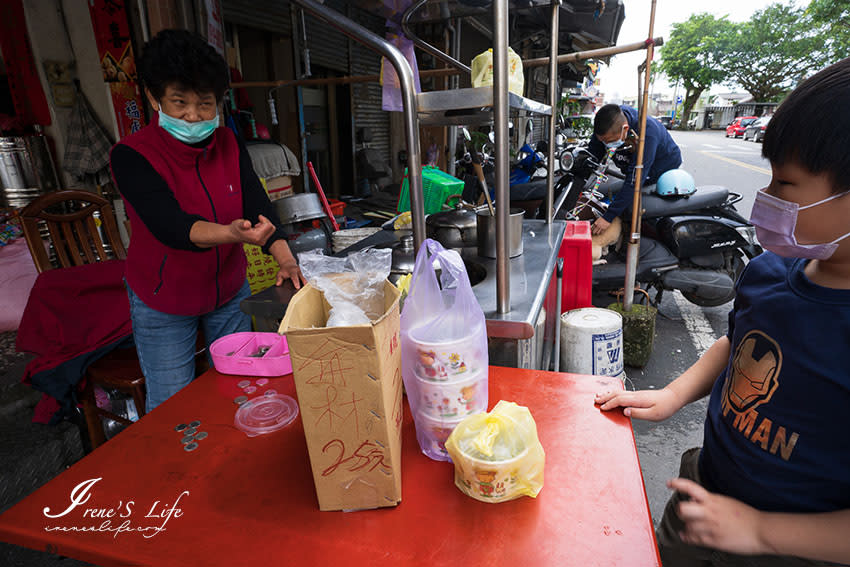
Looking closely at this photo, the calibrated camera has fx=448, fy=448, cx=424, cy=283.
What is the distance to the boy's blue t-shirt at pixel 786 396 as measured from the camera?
0.89m

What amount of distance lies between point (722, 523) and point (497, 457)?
471mm

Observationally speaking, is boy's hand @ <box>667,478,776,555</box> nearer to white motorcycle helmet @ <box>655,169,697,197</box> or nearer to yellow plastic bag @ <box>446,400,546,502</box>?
yellow plastic bag @ <box>446,400,546,502</box>

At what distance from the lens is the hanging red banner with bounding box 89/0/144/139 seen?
137 inches

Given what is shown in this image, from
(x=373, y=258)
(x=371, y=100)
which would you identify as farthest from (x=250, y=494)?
(x=371, y=100)

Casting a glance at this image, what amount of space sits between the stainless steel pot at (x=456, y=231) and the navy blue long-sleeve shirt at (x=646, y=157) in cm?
212

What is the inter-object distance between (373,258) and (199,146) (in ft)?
3.42

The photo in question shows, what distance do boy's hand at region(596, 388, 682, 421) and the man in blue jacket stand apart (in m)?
2.91

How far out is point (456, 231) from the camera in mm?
2152

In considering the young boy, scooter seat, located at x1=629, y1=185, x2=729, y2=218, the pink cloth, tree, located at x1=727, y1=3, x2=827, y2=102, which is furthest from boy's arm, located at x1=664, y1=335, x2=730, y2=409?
tree, located at x1=727, y1=3, x2=827, y2=102

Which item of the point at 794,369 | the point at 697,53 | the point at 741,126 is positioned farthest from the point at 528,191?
the point at 697,53

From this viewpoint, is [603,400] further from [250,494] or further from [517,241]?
[517,241]

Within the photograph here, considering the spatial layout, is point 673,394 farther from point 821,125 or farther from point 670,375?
point 670,375

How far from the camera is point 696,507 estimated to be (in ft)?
2.91

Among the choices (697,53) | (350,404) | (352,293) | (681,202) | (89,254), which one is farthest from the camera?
(697,53)
